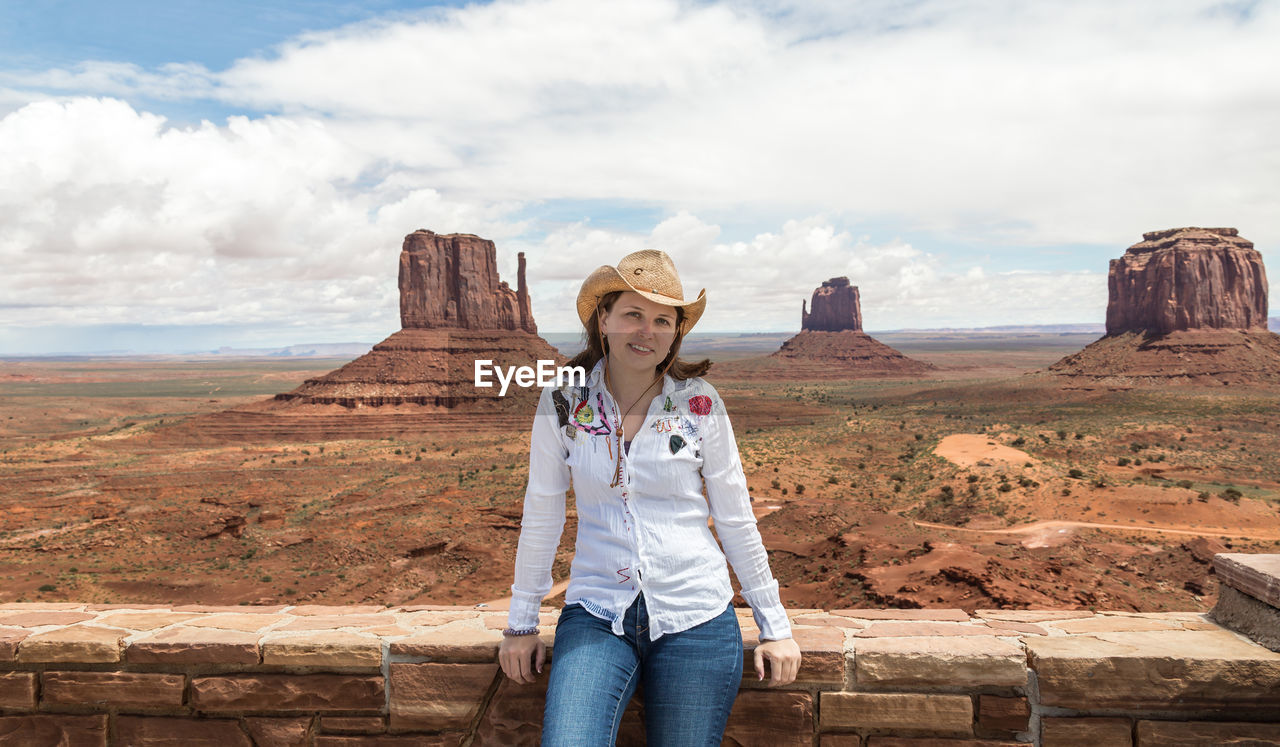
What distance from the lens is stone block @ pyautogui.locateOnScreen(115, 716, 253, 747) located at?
2979mm

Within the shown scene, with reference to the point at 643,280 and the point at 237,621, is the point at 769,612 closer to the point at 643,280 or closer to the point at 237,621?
the point at 643,280

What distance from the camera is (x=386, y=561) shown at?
58.3 ft

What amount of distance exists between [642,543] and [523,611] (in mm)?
548

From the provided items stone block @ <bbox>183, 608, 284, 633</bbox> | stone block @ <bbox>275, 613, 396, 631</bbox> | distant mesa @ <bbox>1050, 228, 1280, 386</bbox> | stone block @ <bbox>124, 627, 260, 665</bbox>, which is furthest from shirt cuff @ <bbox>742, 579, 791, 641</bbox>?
distant mesa @ <bbox>1050, 228, 1280, 386</bbox>

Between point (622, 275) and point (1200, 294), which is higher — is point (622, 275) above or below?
below

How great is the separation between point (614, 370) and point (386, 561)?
1708 cm

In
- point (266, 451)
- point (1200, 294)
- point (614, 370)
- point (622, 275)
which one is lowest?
point (266, 451)

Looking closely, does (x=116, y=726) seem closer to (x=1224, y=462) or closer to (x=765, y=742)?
(x=765, y=742)

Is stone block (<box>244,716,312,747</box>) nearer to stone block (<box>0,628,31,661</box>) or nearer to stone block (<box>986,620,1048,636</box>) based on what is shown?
stone block (<box>0,628,31,661</box>)

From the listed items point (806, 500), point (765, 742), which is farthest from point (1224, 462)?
point (765, 742)

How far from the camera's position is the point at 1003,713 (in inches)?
107

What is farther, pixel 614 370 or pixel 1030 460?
pixel 1030 460

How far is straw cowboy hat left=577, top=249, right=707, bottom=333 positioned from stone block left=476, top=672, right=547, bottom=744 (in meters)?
1.59

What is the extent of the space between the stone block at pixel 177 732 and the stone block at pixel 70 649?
31 centimetres
